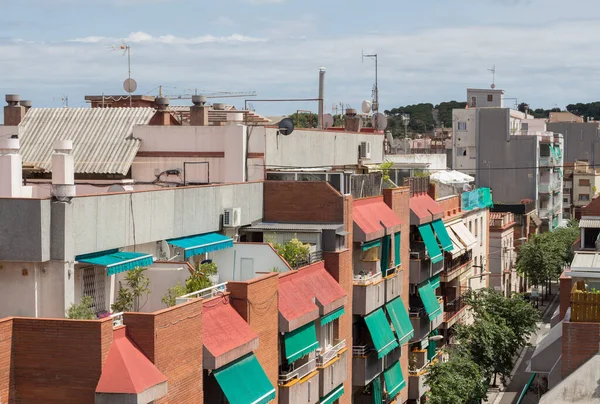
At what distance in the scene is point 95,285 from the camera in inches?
907

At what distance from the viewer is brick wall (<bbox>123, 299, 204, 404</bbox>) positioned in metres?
20.0

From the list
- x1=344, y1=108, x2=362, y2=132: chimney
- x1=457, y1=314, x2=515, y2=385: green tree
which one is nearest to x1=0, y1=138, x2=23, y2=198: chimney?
x1=344, y1=108, x2=362, y2=132: chimney

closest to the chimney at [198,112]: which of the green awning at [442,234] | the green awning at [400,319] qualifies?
the green awning at [400,319]

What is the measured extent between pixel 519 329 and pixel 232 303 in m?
34.1

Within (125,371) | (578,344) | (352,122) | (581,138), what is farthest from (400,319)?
(581,138)

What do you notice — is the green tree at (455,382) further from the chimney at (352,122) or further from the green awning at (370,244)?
the chimney at (352,122)

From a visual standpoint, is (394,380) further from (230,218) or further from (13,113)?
(13,113)

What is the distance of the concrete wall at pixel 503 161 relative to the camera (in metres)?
101

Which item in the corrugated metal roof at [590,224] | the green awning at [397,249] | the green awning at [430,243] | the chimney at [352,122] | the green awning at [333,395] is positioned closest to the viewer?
the green awning at [333,395]

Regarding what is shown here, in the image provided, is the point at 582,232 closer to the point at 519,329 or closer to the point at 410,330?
the point at 410,330

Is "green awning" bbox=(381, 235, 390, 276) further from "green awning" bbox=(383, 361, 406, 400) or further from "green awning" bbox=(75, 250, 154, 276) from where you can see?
"green awning" bbox=(75, 250, 154, 276)

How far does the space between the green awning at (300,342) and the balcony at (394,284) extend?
8733mm

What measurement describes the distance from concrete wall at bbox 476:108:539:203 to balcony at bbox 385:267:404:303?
6074cm

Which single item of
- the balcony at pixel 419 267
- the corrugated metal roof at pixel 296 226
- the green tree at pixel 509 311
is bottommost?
the green tree at pixel 509 311
